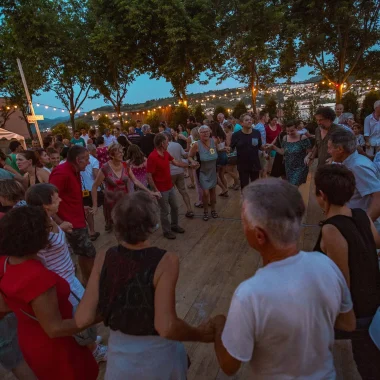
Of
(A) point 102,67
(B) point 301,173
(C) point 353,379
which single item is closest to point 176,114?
(A) point 102,67

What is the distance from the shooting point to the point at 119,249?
53.6 inches

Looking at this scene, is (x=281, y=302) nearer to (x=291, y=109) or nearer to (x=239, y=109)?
(x=291, y=109)

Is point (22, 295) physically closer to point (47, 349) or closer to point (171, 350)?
point (47, 349)

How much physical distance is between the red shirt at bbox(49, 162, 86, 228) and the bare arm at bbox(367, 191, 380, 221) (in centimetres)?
271

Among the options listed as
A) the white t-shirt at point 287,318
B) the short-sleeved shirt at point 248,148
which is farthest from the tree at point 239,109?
the white t-shirt at point 287,318

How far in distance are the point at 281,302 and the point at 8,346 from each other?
1824 mm

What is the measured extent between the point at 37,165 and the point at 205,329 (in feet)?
12.5

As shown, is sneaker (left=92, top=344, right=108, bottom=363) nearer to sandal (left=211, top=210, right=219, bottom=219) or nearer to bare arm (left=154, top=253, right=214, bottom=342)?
bare arm (left=154, top=253, right=214, bottom=342)

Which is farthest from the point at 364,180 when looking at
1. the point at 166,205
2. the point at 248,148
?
the point at 166,205

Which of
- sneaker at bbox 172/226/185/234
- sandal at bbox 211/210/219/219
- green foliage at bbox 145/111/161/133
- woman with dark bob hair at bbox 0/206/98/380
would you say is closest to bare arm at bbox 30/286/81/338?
woman with dark bob hair at bbox 0/206/98/380

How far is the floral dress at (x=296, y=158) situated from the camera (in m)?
4.78

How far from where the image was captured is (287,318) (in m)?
0.98

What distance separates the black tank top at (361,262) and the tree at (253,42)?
15755mm

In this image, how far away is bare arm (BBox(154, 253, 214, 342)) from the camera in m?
1.24
